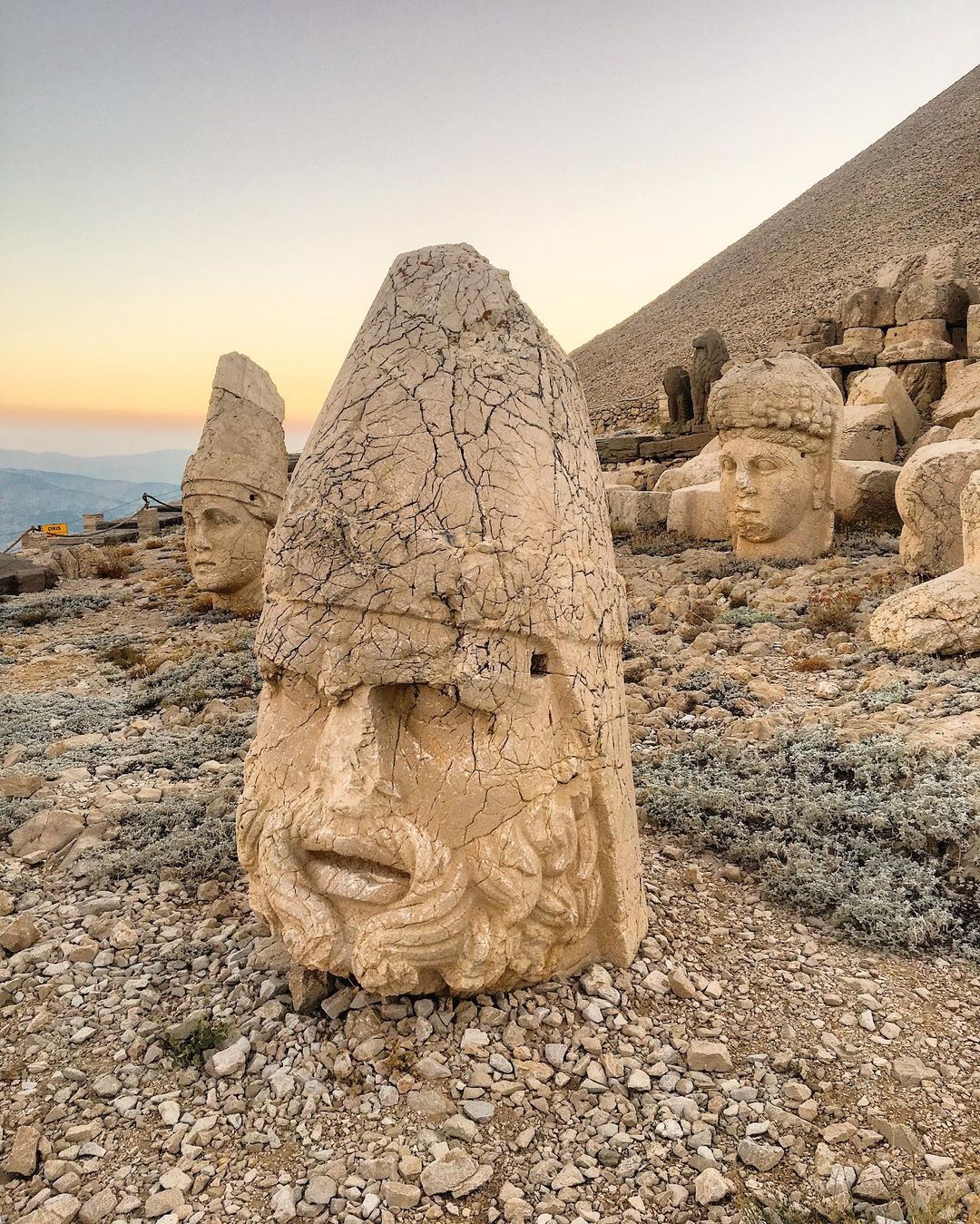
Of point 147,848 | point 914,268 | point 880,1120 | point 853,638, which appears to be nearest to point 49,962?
point 147,848

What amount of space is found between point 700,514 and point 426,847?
30.2 ft

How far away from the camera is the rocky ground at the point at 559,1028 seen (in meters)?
2.10

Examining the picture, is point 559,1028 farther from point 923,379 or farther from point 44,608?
point 923,379

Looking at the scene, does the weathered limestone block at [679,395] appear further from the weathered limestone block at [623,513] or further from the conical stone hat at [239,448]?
the conical stone hat at [239,448]

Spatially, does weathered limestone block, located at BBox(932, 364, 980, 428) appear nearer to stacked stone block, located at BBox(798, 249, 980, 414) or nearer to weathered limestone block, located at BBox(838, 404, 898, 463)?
stacked stone block, located at BBox(798, 249, 980, 414)

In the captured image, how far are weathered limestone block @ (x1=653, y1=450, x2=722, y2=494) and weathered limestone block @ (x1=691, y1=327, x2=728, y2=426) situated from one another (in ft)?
14.7

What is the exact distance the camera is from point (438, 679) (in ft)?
8.04

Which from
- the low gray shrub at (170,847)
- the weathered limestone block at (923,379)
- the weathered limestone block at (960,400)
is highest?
the weathered limestone block at (923,379)

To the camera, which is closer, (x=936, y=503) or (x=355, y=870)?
(x=355, y=870)

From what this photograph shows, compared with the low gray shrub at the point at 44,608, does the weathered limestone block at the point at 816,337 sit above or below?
above

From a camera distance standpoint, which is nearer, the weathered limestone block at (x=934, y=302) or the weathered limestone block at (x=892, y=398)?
the weathered limestone block at (x=892, y=398)

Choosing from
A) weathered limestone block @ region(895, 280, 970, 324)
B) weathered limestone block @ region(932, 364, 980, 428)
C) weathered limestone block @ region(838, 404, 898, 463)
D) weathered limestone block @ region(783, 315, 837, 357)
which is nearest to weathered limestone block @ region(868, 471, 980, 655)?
weathered limestone block @ region(838, 404, 898, 463)

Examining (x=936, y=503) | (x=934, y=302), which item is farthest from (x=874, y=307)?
(x=936, y=503)

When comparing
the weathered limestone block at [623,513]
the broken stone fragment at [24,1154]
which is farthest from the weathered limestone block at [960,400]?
the broken stone fragment at [24,1154]
